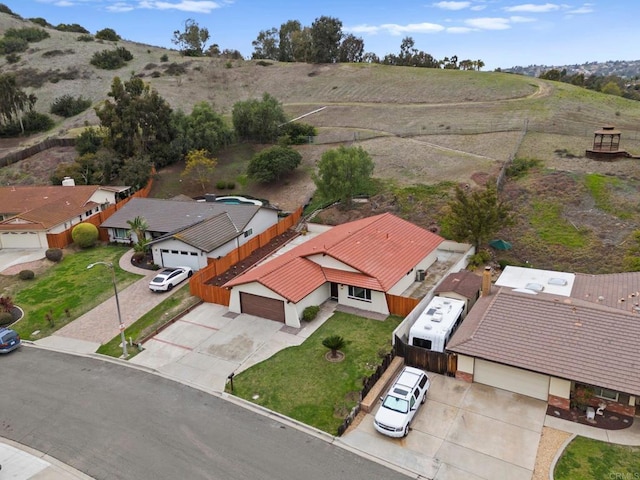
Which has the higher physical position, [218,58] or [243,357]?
[218,58]

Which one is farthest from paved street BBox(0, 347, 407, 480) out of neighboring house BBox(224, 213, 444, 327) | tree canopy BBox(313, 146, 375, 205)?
tree canopy BBox(313, 146, 375, 205)

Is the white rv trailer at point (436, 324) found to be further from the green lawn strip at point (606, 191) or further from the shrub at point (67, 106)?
the shrub at point (67, 106)

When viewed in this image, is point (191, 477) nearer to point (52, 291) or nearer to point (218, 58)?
point (52, 291)

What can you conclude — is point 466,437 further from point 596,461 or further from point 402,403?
point 596,461

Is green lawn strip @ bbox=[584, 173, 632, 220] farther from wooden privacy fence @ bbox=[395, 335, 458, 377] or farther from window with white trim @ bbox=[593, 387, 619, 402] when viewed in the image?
wooden privacy fence @ bbox=[395, 335, 458, 377]

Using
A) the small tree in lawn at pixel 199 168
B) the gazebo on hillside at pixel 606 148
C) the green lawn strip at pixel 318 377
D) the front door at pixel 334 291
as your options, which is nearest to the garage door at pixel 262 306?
the green lawn strip at pixel 318 377

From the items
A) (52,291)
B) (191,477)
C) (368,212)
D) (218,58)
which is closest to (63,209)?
(52,291)

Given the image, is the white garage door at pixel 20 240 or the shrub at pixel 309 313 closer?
the shrub at pixel 309 313
